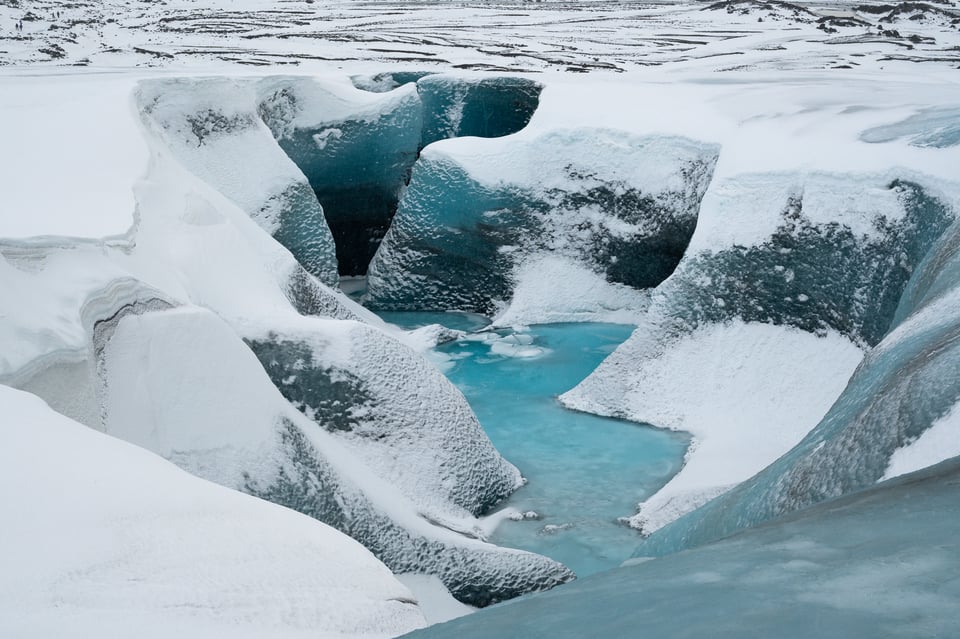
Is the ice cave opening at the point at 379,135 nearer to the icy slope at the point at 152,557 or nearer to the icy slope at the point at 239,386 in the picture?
the icy slope at the point at 239,386

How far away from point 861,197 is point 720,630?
6.13 metres

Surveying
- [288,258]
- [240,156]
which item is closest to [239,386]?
[288,258]

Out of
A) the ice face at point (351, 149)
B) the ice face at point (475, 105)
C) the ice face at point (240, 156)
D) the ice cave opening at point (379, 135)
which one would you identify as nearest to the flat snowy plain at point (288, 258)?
the ice face at point (240, 156)

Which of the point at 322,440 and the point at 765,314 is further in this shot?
the point at 765,314

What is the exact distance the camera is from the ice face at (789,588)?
171 cm

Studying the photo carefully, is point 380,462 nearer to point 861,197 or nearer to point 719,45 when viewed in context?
point 861,197

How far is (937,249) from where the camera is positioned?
589cm

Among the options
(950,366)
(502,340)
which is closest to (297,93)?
(502,340)

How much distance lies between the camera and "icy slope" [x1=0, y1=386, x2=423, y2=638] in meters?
2.06

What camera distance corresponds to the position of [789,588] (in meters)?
1.89

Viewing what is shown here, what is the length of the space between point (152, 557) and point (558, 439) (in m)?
5.36

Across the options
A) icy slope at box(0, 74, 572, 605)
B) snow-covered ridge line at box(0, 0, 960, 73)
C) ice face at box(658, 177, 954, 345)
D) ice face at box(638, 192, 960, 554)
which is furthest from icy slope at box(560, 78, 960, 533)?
snow-covered ridge line at box(0, 0, 960, 73)

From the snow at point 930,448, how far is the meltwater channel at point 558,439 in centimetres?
262

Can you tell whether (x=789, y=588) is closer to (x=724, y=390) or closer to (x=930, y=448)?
(x=930, y=448)
